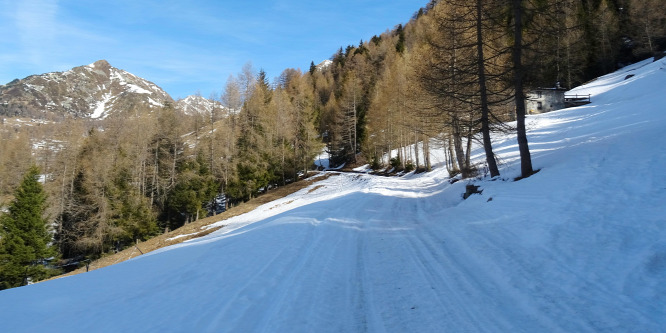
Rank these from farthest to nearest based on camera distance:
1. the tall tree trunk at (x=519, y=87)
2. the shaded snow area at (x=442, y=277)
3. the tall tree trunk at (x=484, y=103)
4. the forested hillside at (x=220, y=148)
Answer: the forested hillside at (x=220, y=148) < the tall tree trunk at (x=484, y=103) < the tall tree trunk at (x=519, y=87) < the shaded snow area at (x=442, y=277)

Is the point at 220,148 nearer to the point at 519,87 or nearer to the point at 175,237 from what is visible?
the point at 175,237

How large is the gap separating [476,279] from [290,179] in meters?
38.0

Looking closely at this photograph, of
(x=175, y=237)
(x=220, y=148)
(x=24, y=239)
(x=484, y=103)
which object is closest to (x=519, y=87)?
(x=484, y=103)

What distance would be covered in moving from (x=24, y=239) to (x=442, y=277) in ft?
101

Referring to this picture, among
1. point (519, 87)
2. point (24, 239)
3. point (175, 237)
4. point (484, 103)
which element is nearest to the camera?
point (519, 87)

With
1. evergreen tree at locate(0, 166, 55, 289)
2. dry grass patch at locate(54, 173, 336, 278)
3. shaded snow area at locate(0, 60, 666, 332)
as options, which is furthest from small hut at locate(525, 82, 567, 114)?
evergreen tree at locate(0, 166, 55, 289)

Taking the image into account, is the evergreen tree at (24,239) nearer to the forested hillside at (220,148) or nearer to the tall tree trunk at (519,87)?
the forested hillside at (220,148)

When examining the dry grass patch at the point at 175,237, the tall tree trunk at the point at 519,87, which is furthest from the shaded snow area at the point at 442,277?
the dry grass patch at the point at 175,237

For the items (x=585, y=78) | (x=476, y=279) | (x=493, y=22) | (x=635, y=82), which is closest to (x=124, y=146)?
(x=493, y=22)

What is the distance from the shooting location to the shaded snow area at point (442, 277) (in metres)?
4.00

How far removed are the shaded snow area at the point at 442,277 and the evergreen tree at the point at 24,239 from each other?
23345mm

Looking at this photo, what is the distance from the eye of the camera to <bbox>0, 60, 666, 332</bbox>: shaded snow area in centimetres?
400

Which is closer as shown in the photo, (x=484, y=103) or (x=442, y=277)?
(x=442, y=277)

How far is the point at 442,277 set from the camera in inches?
215
